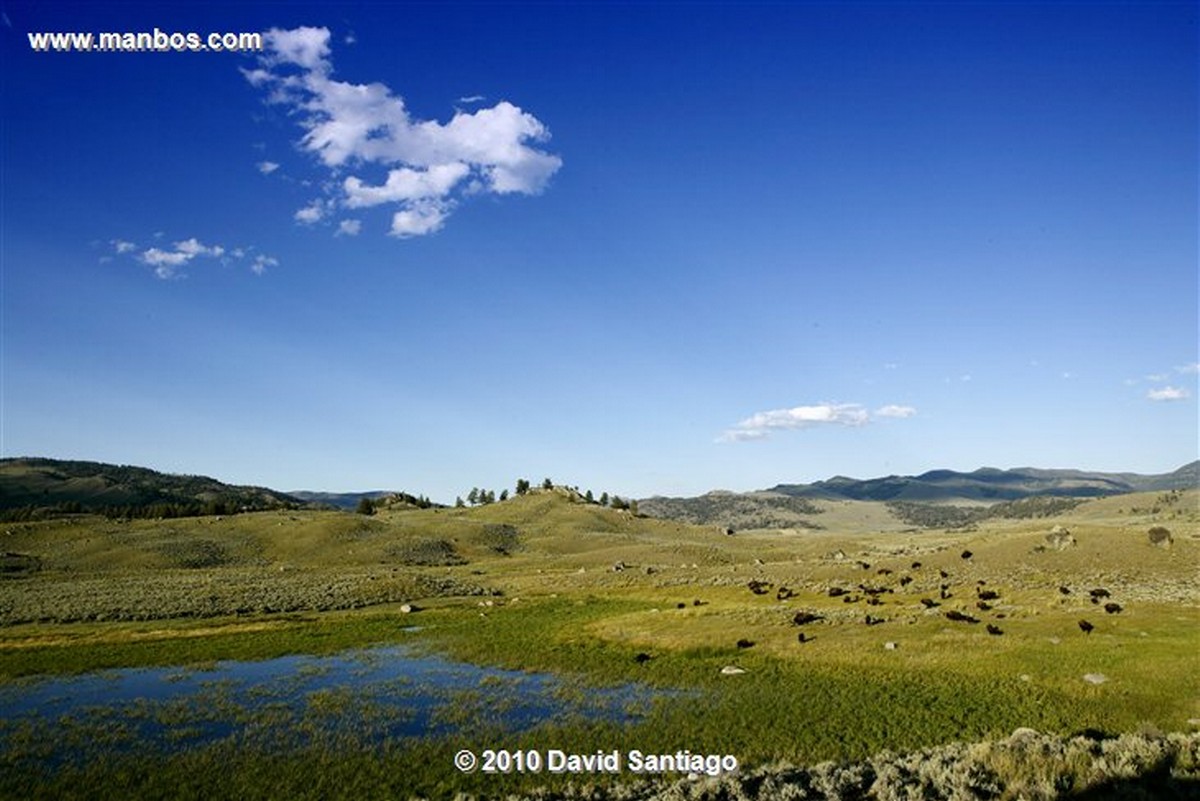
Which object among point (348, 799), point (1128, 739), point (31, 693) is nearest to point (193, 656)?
point (31, 693)

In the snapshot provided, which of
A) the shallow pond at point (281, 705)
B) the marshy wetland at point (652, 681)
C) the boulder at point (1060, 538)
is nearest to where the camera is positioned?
the marshy wetland at point (652, 681)

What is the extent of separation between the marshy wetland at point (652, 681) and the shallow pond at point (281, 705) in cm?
18

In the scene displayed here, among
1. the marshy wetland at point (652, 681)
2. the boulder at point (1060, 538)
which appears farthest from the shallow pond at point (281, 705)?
the boulder at point (1060, 538)

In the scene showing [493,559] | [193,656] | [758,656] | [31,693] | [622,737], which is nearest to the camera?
[622,737]

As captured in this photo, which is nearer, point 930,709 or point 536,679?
point 930,709

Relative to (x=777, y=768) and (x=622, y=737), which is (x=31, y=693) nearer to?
(x=622, y=737)

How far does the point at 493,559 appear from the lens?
123 meters

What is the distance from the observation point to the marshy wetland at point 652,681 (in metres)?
20.5

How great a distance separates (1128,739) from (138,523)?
153681mm

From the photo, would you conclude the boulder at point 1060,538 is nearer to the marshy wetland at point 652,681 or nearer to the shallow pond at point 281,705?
the marshy wetland at point 652,681

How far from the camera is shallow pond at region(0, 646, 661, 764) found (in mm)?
25406

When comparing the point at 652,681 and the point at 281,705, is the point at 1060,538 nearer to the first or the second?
the point at 652,681

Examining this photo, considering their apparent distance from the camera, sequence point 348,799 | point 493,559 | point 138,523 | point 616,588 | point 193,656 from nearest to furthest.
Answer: point 348,799 < point 193,656 < point 616,588 < point 493,559 < point 138,523

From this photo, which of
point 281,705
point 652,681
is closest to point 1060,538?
point 652,681
